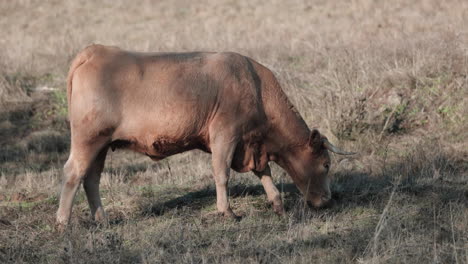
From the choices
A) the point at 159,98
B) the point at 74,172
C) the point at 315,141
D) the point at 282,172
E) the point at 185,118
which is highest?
the point at 159,98

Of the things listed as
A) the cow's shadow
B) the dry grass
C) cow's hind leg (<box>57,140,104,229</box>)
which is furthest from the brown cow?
the dry grass

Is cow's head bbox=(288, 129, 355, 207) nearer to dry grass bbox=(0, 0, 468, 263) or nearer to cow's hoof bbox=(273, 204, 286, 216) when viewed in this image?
dry grass bbox=(0, 0, 468, 263)

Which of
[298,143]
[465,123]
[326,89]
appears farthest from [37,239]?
[465,123]

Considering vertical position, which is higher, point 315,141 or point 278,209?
point 315,141

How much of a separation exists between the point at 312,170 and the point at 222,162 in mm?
1219

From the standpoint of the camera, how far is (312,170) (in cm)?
866

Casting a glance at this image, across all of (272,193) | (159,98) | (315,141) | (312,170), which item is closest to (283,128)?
(315,141)

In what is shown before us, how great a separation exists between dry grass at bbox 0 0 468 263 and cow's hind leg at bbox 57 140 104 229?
10.2 inches

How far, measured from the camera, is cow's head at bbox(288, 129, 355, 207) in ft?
28.2

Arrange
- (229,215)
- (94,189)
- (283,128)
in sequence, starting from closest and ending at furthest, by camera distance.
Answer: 1. (229,215)
2. (94,189)
3. (283,128)

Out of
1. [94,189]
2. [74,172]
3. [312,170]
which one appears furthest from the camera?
[312,170]

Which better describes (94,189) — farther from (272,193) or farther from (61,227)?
(272,193)

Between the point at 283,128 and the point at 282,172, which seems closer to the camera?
the point at 283,128

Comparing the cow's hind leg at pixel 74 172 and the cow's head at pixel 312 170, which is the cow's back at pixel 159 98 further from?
the cow's head at pixel 312 170
